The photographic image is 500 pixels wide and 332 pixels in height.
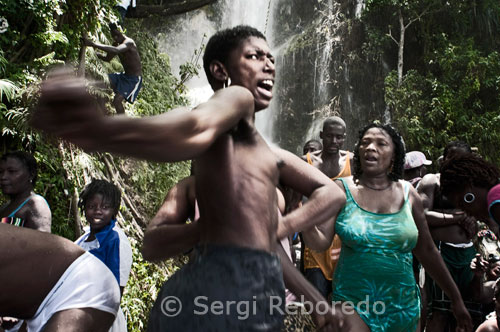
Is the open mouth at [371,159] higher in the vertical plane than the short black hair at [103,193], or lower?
higher

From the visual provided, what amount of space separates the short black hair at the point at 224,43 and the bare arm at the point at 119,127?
0.61m

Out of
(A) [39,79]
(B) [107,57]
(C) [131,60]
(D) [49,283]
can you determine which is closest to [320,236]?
(D) [49,283]

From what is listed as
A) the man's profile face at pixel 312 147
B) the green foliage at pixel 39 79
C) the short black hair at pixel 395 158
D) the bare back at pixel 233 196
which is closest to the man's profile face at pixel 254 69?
the bare back at pixel 233 196

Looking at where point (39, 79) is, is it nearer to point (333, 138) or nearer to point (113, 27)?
point (113, 27)

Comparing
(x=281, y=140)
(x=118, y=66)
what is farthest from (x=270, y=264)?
(x=281, y=140)

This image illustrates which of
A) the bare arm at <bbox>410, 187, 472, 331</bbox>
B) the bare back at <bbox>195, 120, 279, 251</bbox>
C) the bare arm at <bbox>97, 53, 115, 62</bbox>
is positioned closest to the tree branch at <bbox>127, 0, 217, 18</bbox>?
the bare arm at <bbox>97, 53, 115, 62</bbox>

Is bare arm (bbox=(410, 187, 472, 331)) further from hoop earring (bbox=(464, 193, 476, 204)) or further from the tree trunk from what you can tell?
the tree trunk

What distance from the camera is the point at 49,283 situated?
257cm

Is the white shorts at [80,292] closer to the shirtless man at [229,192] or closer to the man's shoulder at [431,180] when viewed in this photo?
the shirtless man at [229,192]

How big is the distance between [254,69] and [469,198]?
1867 mm

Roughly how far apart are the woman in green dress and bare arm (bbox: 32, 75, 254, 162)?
2.04 m

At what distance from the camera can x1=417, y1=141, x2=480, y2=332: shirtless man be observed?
5.18m

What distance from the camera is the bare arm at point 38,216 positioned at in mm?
4250

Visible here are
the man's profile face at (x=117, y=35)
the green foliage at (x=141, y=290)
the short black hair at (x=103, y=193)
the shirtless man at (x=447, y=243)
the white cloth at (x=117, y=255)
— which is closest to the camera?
the white cloth at (x=117, y=255)
